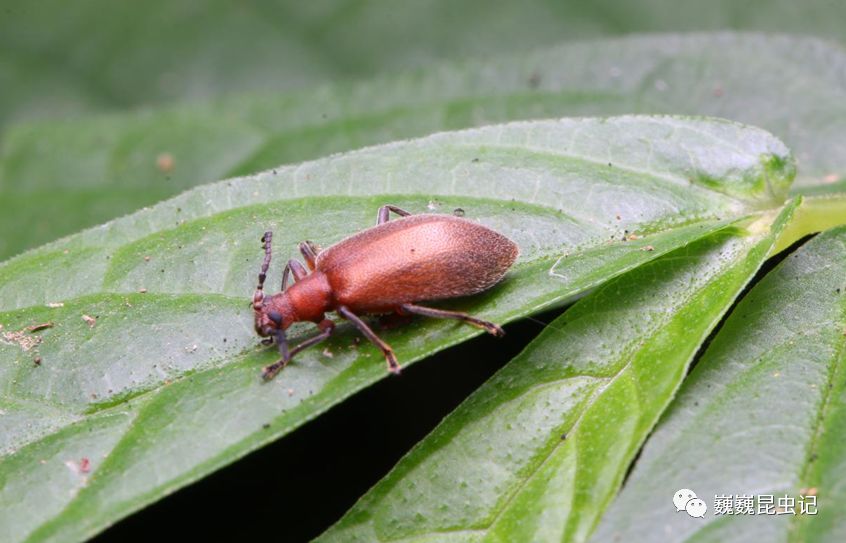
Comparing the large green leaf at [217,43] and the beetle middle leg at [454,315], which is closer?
the beetle middle leg at [454,315]

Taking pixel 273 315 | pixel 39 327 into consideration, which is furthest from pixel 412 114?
pixel 39 327

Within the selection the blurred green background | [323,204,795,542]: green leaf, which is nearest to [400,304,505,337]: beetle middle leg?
[323,204,795,542]: green leaf

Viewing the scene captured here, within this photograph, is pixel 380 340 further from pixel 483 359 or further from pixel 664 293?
pixel 483 359

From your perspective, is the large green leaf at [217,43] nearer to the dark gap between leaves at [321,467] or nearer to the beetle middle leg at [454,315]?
the dark gap between leaves at [321,467]

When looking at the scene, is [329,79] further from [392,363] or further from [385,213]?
[392,363]

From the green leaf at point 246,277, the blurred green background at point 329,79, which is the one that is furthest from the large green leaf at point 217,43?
the green leaf at point 246,277

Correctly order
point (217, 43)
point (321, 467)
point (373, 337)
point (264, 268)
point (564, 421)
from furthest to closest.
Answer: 1. point (217, 43)
2. point (321, 467)
3. point (264, 268)
4. point (373, 337)
5. point (564, 421)

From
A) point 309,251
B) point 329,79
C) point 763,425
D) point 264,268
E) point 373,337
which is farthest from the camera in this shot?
point 329,79
